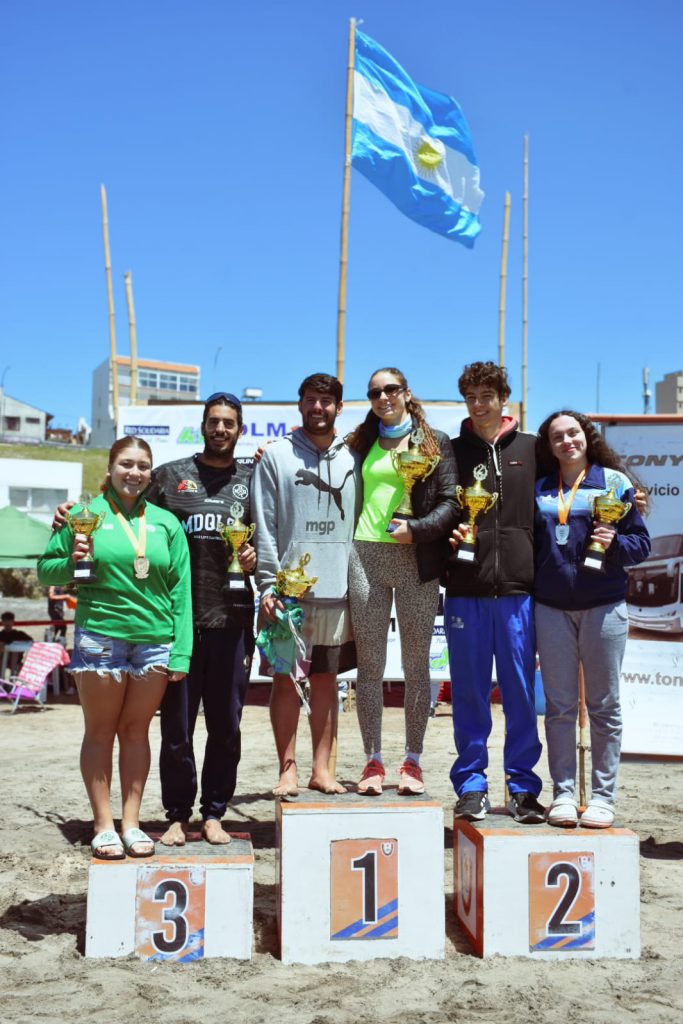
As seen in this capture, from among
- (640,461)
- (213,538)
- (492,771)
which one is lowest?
(492,771)

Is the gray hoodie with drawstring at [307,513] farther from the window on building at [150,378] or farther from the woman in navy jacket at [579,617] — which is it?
the window on building at [150,378]

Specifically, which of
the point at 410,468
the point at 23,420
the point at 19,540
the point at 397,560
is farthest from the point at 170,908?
the point at 23,420

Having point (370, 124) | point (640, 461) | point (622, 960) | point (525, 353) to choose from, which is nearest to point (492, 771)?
point (640, 461)

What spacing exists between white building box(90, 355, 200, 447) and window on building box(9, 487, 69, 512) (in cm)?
4499

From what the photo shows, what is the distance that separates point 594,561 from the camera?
3957mm

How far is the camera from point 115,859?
383 cm

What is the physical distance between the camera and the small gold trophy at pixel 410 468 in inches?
162

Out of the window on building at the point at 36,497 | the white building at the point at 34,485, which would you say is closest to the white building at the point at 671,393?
the white building at the point at 34,485

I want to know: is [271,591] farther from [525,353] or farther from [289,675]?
[525,353]

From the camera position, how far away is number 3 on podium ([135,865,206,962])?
12.5ft

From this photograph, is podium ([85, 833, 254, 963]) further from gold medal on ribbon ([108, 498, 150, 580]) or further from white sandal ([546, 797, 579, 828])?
white sandal ([546, 797, 579, 828])

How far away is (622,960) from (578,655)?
119cm

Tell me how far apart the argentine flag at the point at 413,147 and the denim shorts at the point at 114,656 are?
5.33 metres

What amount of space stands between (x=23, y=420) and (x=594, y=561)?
80.5 m
